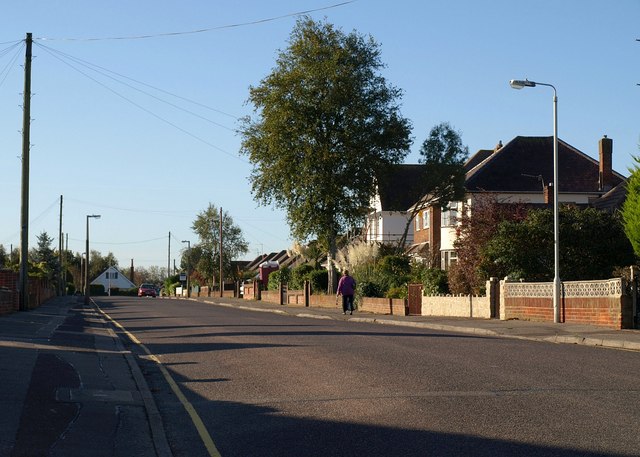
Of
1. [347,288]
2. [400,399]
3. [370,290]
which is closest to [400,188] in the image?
[370,290]

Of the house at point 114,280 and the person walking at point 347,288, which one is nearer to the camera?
the person walking at point 347,288

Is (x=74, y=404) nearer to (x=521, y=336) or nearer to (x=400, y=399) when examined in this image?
(x=400, y=399)

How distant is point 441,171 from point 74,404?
40558 mm

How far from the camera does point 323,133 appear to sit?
4625 cm

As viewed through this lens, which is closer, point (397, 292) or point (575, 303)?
point (575, 303)

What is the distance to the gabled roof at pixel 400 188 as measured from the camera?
48.6 meters

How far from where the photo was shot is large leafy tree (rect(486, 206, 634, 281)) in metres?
29.9

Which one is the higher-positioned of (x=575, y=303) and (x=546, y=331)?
(x=575, y=303)

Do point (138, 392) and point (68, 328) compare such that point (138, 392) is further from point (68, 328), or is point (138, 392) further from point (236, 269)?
point (236, 269)

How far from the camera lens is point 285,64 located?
47.6 meters

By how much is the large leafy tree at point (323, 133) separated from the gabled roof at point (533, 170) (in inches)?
232

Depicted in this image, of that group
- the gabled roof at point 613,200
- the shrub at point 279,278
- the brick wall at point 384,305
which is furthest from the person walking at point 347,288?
the shrub at point 279,278

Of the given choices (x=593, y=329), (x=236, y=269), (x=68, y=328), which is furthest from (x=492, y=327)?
(x=236, y=269)

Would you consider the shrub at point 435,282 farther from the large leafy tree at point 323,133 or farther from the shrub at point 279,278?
the shrub at point 279,278
